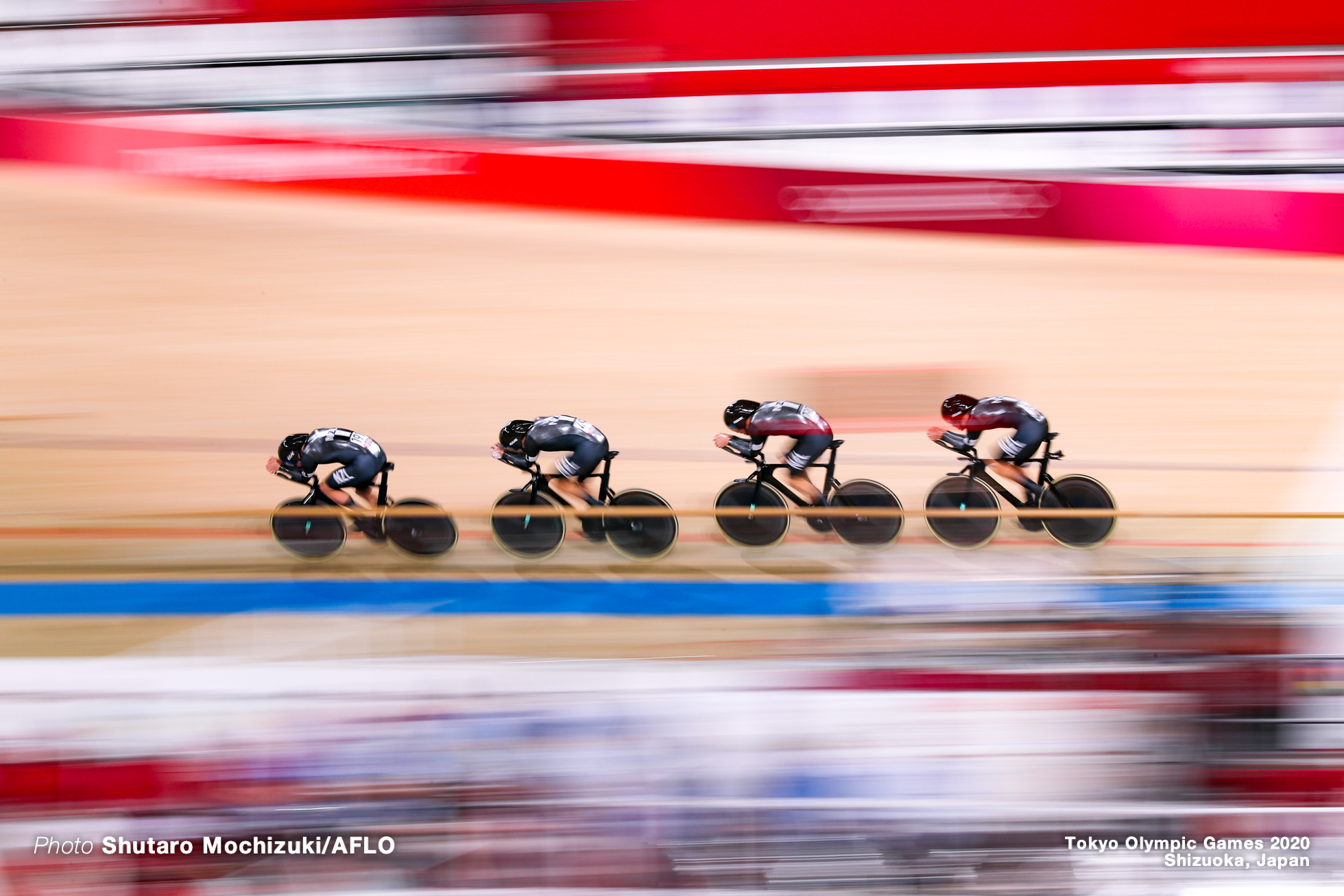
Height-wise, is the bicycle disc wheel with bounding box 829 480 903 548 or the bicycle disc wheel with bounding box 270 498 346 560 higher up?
the bicycle disc wheel with bounding box 270 498 346 560

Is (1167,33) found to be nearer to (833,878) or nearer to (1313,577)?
(1313,577)

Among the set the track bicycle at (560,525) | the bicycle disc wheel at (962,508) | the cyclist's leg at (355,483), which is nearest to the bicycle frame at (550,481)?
the track bicycle at (560,525)

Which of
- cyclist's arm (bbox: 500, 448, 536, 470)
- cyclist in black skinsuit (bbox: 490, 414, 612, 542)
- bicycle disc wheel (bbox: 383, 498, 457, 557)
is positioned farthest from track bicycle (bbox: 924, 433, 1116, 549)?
bicycle disc wheel (bbox: 383, 498, 457, 557)

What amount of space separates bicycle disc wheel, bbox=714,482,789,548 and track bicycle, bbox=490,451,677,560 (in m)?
0.08

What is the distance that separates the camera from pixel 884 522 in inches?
51.7

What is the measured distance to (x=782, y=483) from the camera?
1.32 m

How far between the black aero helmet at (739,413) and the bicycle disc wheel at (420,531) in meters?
0.44

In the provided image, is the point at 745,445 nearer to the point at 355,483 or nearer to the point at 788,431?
the point at 788,431

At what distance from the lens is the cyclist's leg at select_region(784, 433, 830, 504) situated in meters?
1.30

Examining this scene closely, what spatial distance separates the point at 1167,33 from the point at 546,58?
3.11 feet

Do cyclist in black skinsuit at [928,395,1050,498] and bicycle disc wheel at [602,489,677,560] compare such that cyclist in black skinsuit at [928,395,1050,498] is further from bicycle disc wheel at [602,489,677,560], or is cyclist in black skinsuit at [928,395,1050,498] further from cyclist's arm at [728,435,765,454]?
bicycle disc wheel at [602,489,677,560]

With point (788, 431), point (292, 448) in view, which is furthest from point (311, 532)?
point (788, 431)

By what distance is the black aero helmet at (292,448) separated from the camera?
1354mm

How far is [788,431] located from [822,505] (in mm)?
122
